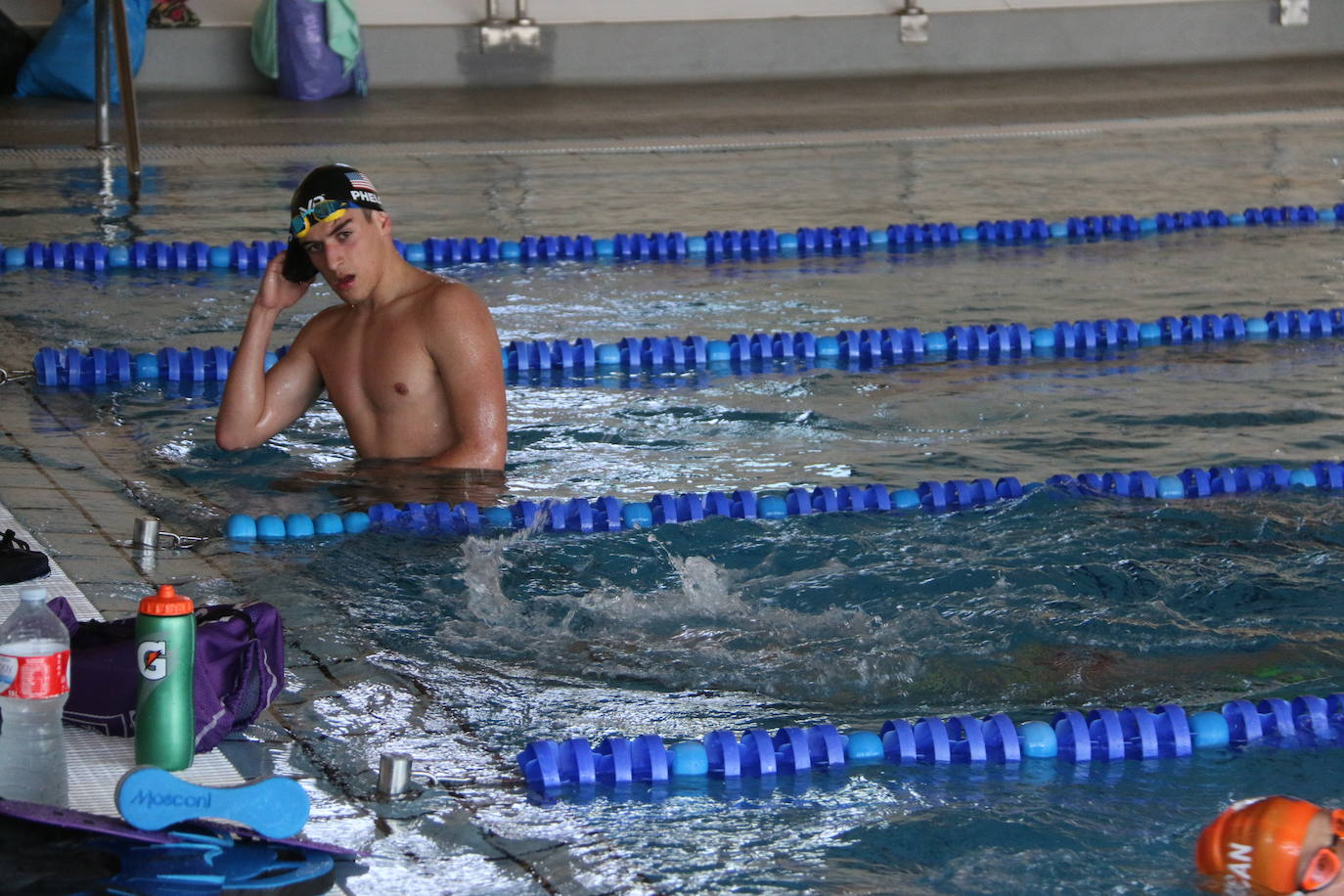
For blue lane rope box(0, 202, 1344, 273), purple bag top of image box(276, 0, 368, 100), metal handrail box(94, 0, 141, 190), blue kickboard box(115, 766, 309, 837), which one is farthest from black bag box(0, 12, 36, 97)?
blue kickboard box(115, 766, 309, 837)

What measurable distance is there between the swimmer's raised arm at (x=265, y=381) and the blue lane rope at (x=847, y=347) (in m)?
1.63

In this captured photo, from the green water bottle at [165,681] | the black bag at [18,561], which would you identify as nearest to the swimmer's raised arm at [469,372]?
the black bag at [18,561]

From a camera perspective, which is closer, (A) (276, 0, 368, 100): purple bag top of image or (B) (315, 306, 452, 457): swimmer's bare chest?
(B) (315, 306, 452, 457): swimmer's bare chest

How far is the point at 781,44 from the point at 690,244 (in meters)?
7.96

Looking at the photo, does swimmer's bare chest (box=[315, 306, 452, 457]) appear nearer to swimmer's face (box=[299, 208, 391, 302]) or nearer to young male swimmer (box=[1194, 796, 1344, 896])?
swimmer's face (box=[299, 208, 391, 302])

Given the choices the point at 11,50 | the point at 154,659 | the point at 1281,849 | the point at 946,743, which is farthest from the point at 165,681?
the point at 11,50

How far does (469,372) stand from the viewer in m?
4.73

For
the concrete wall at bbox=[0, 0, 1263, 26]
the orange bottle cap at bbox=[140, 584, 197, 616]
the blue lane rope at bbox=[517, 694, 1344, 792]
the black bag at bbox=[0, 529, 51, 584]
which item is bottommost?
the blue lane rope at bbox=[517, 694, 1344, 792]

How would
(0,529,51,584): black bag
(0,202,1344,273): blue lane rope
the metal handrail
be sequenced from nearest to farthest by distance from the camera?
1. (0,529,51,584): black bag
2. (0,202,1344,273): blue lane rope
3. the metal handrail

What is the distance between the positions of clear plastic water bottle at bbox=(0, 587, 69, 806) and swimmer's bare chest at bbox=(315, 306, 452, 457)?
2042 mm

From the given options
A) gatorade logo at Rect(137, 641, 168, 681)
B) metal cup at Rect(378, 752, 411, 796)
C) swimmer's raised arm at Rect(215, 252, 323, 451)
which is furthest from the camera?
swimmer's raised arm at Rect(215, 252, 323, 451)

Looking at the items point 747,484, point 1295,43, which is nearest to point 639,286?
point 747,484

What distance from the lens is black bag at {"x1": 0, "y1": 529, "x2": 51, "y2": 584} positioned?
3.80 metres

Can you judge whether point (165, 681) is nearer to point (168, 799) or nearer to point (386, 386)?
point (168, 799)
